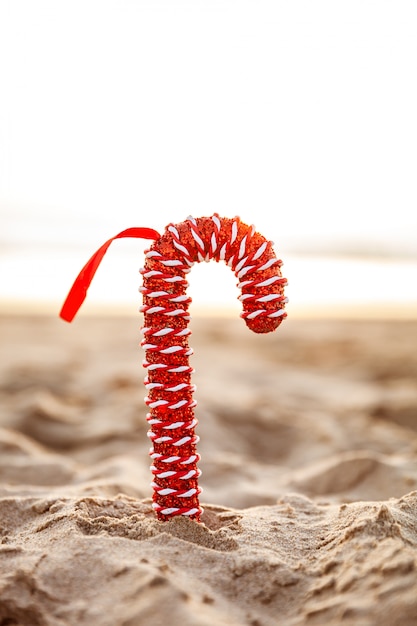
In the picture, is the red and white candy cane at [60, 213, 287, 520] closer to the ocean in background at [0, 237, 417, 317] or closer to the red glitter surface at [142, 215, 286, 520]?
the red glitter surface at [142, 215, 286, 520]

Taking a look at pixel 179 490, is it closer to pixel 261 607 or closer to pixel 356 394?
pixel 261 607

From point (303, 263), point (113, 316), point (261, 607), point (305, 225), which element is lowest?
point (261, 607)

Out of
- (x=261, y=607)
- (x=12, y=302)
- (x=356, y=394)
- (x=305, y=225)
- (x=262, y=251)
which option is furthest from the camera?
(x=305, y=225)

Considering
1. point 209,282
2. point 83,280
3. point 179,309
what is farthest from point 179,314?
point 209,282

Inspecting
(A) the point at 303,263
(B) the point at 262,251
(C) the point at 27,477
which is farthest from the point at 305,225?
(B) the point at 262,251

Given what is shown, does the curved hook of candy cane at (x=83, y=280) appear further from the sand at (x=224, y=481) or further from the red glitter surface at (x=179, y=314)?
the sand at (x=224, y=481)

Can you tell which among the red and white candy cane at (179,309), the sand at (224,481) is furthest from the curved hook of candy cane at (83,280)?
the sand at (224,481)
